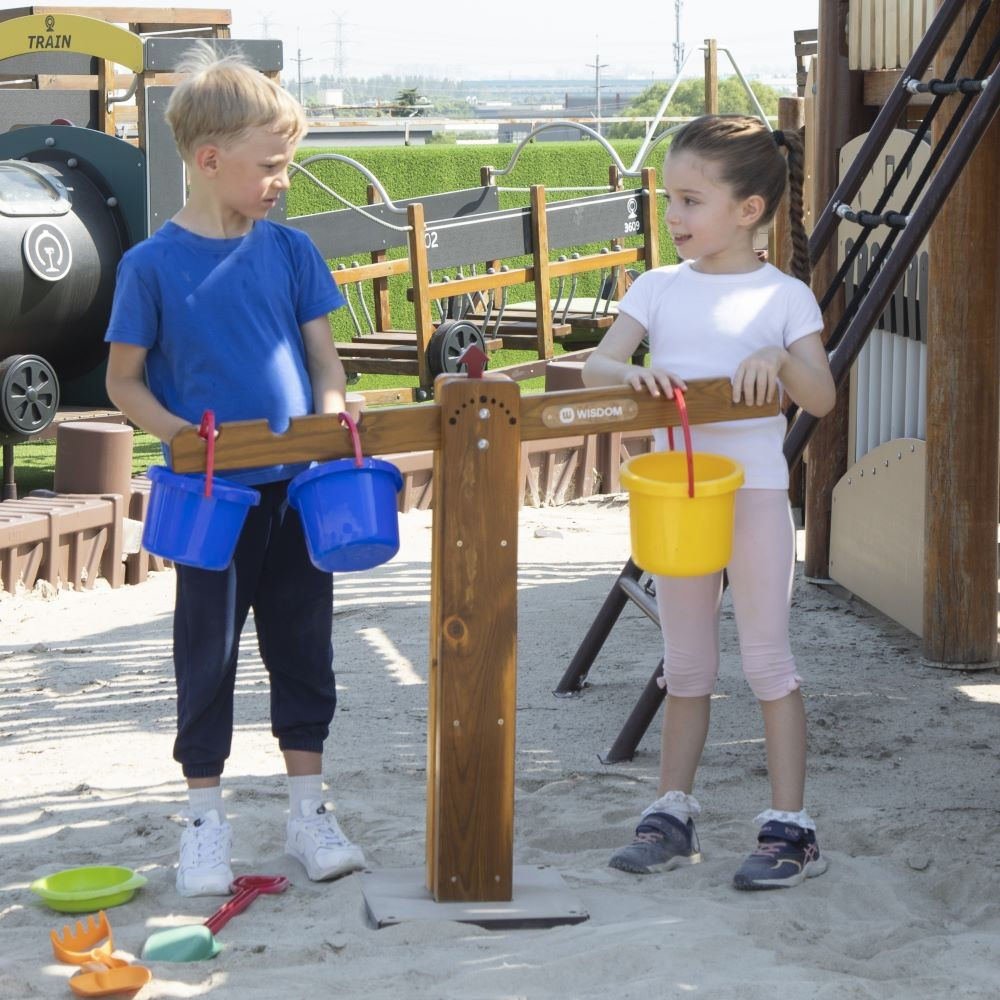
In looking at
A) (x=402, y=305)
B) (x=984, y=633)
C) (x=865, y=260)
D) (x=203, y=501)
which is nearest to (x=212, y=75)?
(x=203, y=501)

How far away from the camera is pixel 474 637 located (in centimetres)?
264

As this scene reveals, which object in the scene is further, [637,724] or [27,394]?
[27,394]

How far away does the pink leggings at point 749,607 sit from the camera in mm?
2842

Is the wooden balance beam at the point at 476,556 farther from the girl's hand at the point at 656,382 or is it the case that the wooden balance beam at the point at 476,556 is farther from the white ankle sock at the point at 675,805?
the white ankle sock at the point at 675,805

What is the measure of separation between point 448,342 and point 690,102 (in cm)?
4433

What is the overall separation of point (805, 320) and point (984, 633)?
224cm

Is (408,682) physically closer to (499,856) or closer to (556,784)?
(556,784)

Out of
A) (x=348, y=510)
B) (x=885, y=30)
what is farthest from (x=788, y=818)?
(x=885, y=30)

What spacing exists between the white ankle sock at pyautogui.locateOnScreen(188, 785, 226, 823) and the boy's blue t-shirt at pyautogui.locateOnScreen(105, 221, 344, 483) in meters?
0.62

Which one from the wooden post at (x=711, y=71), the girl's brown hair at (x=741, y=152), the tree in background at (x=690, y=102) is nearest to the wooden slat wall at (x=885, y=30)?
the girl's brown hair at (x=741, y=152)

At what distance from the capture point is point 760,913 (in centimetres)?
270

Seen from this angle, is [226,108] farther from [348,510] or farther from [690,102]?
[690,102]

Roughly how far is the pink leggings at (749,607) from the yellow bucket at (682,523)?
0.66 ft

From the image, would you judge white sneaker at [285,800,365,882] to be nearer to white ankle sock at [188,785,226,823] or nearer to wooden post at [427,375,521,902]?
white ankle sock at [188,785,226,823]
